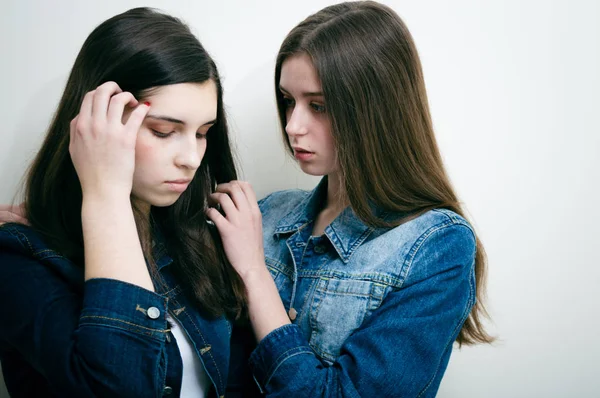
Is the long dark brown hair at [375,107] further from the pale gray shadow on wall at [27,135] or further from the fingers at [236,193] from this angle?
the pale gray shadow on wall at [27,135]

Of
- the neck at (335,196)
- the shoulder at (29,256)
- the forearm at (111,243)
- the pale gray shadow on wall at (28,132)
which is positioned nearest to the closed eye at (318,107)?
the neck at (335,196)

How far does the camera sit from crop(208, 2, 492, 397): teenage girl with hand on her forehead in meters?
1.15

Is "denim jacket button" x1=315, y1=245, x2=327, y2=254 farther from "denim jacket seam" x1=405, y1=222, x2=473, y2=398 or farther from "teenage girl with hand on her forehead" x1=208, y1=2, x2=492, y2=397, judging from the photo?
"denim jacket seam" x1=405, y1=222, x2=473, y2=398

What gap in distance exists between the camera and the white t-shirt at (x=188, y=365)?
3.97 ft

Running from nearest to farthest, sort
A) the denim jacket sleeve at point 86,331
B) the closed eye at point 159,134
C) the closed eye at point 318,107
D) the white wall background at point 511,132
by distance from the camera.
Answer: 1. the denim jacket sleeve at point 86,331
2. the closed eye at point 159,134
3. the closed eye at point 318,107
4. the white wall background at point 511,132

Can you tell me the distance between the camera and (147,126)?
3.59 ft

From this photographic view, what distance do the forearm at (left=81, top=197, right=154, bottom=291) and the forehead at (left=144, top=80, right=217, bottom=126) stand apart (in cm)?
23

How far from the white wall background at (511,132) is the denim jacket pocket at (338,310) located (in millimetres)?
706

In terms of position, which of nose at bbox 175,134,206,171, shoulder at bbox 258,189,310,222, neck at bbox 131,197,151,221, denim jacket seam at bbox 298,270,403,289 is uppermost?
nose at bbox 175,134,206,171

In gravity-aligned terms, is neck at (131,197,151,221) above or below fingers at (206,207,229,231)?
above

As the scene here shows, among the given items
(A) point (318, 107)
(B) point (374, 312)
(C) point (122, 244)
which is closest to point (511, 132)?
(A) point (318, 107)

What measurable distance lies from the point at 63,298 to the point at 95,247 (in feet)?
0.42

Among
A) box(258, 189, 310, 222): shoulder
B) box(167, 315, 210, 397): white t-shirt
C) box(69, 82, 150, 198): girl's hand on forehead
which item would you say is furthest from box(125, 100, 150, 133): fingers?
box(258, 189, 310, 222): shoulder

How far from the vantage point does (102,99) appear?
1.01 meters
